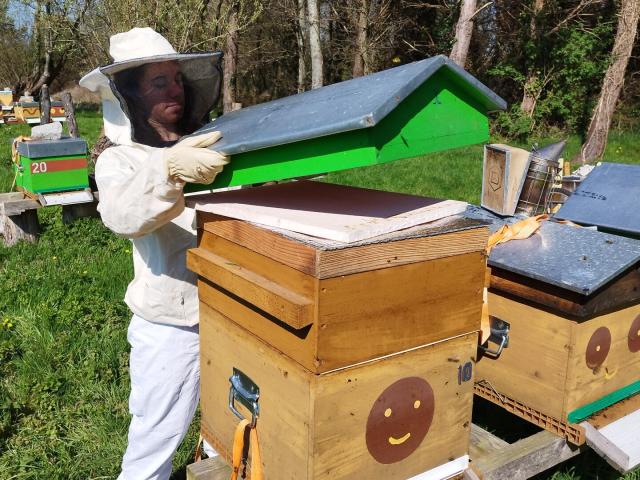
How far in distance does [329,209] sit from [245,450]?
0.67 metres

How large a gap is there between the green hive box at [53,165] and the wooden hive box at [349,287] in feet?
13.8

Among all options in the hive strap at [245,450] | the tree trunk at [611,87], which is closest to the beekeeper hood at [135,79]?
the hive strap at [245,450]

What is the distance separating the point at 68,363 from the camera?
322 centimetres

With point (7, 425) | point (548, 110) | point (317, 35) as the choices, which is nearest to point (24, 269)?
point (7, 425)

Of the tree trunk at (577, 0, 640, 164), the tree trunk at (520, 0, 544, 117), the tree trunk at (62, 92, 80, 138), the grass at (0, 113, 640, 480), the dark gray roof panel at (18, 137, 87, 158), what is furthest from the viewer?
the tree trunk at (520, 0, 544, 117)

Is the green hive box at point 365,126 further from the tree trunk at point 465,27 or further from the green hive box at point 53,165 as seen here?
the tree trunk at point 465,27

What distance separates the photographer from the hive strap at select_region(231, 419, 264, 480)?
1.46m

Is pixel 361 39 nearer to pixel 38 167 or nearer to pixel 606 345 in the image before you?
pixel 38 167

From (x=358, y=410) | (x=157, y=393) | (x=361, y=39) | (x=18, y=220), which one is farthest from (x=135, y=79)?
(x=361, y=39)

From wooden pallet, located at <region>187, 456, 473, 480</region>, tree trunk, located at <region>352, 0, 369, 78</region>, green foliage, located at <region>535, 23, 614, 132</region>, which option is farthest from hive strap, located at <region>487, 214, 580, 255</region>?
tree trunk, located at <region>352, 0, 369, 78</region>

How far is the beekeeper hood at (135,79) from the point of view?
1.87 meters

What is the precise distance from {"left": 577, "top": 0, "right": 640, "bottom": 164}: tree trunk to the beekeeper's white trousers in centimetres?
993

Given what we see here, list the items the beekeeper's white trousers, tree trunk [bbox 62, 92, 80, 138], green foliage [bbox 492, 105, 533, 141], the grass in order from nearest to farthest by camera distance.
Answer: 1. the beekeeper's white trousers
2. the grass
3. tree trunk [bbox 62, 92, 80, 138]
4. green foliage [bbox 492, 105, 533, 141]

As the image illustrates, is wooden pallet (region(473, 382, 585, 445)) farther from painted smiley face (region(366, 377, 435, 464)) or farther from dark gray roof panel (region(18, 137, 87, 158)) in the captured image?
dark gray roof panel (region(18, 137, 87, 158))
